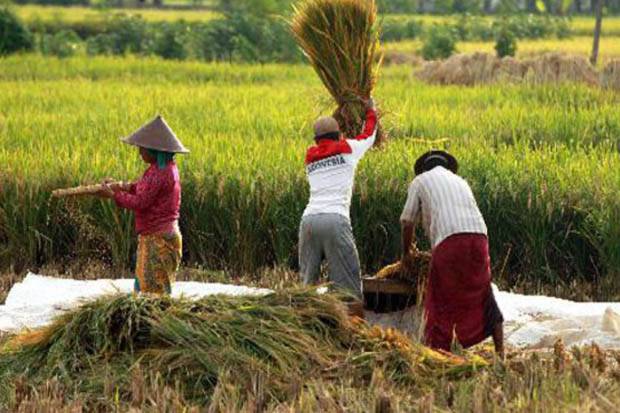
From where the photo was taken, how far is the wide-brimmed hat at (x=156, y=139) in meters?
6.52

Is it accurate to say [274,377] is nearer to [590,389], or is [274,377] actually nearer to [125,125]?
[590,389]

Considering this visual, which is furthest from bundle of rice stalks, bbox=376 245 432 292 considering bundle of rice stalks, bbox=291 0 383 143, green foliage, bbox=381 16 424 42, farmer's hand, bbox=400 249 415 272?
green foliage, bbox=381 16 424 42

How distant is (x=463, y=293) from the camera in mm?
6238

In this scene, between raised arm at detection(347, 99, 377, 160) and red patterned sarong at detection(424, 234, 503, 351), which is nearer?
red patterned sarong at detection(424, 234, 503, 351)

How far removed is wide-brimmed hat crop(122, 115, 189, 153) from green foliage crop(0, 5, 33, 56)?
17886mm

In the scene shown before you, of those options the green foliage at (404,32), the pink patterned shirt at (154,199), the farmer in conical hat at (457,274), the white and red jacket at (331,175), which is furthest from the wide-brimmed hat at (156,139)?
the green foliage at (404,32)

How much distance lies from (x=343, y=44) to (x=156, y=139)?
1.44 meters

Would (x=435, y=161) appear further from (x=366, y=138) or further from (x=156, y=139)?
(x=156, y=139)

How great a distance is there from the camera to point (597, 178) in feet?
27.5

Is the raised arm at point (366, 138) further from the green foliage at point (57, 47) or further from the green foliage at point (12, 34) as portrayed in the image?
the green foliage at point (57, 47)

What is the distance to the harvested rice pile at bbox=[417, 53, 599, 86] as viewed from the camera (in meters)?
18.4

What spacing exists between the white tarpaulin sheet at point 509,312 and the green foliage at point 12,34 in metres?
16.9

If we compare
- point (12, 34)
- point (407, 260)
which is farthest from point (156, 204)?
point (12, 34)

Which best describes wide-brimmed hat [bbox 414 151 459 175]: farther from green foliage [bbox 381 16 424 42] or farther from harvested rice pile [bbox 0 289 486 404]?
green foliage [bbox 381 16 424 42]
